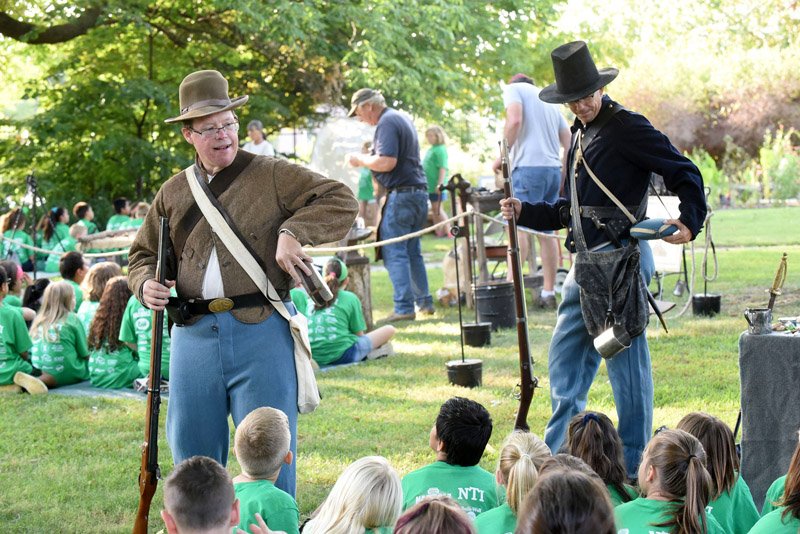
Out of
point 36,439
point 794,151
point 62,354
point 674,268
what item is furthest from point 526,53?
point 36,439

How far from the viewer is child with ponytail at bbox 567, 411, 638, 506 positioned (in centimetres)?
454

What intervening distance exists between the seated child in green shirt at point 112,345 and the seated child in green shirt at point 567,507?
21.5ft

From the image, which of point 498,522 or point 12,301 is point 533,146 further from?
point 498,522

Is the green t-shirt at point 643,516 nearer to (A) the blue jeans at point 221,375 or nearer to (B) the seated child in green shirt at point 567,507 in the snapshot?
(B) the seated child in green shirt at point 567,507

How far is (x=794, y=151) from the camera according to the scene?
103ft

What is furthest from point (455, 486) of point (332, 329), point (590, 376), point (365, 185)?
point (365, 185)

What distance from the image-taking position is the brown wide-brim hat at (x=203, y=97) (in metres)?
4.53

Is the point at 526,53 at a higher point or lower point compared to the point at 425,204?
higher

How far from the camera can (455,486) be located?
462cm

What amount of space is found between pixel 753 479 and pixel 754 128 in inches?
1205

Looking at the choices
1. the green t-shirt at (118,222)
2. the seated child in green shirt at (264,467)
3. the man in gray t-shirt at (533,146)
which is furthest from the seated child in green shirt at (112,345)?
the green t-shirt at (118,222)

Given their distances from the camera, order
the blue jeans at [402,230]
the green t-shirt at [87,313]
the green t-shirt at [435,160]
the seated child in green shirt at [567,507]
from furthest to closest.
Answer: the green t-shirt at [435,160] < the blue jeans at [402,230] < the green t-shirt at [87,313] < the seated child in green shirt at [567,507]

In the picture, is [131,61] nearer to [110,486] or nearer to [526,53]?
[526,53]

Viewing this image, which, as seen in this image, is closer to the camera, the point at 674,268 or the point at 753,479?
the point at 753,479
